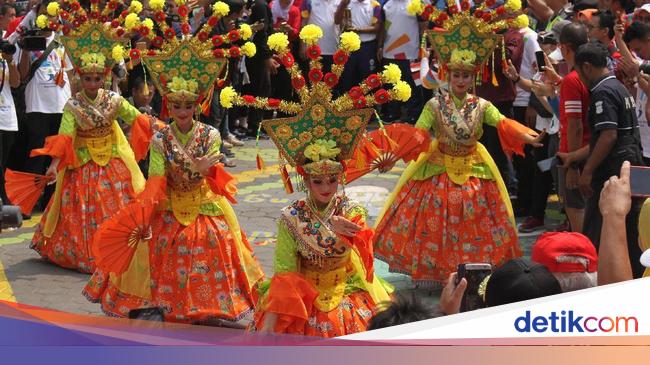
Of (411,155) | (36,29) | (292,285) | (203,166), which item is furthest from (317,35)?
(36,29)

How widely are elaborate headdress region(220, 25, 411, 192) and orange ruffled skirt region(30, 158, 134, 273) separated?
3616mm

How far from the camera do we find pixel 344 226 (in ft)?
18.9

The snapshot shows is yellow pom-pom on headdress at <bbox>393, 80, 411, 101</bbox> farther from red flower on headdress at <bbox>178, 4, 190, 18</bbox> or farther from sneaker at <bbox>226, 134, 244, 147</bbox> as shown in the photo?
sneaker at <bbox>226, 134, 244, 147</bbox>

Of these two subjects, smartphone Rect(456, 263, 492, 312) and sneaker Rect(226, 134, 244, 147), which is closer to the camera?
smartphone Rect(456, 263, 492, 312)

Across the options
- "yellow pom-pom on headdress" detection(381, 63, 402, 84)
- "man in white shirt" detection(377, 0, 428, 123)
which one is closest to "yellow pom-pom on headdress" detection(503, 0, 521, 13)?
"yellow pom-pom on headdress" detection(381, 63, 402, 84)

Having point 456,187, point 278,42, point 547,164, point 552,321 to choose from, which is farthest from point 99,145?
point 552,321

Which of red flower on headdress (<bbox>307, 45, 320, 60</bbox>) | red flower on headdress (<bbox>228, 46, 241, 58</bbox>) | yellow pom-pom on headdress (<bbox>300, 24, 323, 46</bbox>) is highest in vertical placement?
yellow pom-pom on headdress (<bbox>300, 24, 323, 46</bbox>)

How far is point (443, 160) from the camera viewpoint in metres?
8.52

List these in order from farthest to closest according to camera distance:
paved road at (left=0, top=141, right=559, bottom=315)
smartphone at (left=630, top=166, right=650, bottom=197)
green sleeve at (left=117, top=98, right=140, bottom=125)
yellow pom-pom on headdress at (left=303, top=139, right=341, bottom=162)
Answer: green sleeve at (left=117, top=98, right=140, bottom=125) < paved road at (left=0, top=141, right=559, bottom=315) < yellow pom-pom on headdress at (left=303, top=139, right=341, bottom=162) < smartphone at (left=630, top=166, right=650, bottom=197)

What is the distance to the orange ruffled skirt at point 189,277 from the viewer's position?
290 inches

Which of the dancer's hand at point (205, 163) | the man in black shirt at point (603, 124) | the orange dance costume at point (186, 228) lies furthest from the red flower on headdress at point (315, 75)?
the man in black shirt at point (603, 124)

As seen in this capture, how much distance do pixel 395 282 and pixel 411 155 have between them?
1.43 metres

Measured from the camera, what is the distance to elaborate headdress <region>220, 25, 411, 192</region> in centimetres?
577

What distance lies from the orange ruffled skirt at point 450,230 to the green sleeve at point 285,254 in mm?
2859
